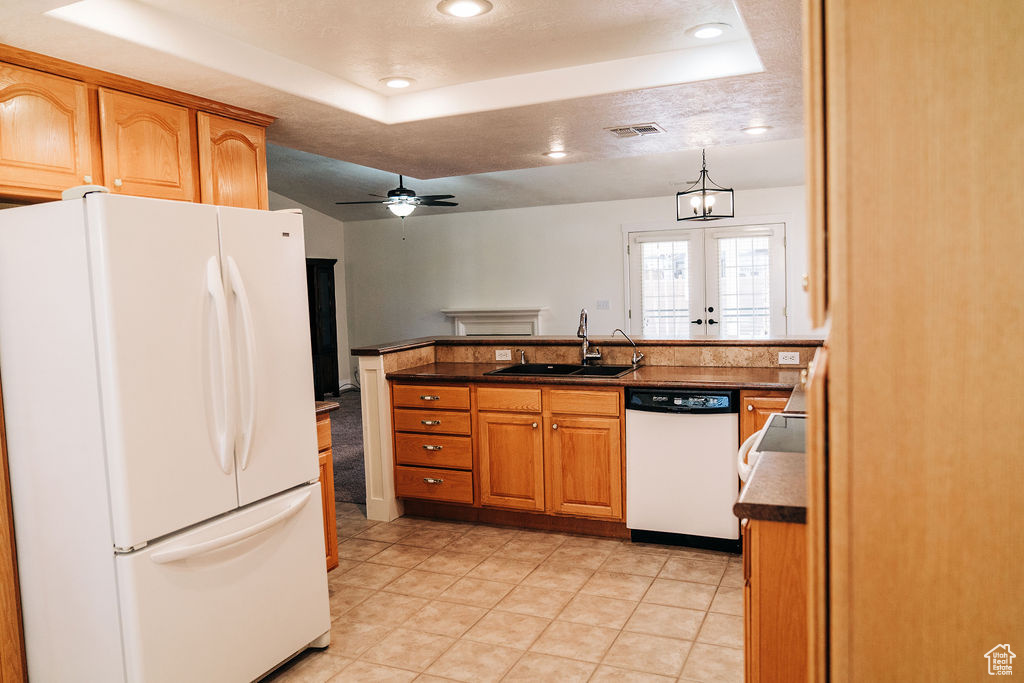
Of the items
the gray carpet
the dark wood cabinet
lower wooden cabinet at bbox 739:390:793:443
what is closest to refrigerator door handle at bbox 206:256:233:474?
lower wooden cabinet at bbox 739:390:793:443

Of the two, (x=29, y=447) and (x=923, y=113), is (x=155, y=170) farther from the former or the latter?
(x=923, y=113)

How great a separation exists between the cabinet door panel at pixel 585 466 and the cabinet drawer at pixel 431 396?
1.83 ft

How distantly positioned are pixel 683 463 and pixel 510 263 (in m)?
5.96

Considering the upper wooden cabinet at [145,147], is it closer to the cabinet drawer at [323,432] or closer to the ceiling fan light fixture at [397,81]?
the ceiling fan light fixture at [397,81]

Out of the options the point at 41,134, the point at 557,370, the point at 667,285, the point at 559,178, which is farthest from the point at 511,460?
the point at 667,285

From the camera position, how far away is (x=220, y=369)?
2293 millimetres

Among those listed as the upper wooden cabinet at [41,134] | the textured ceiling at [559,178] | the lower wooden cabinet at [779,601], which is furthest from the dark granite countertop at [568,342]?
the textured ceiling at [559,178]

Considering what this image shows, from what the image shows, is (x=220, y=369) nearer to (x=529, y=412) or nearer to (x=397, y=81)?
(x=397, y=81)

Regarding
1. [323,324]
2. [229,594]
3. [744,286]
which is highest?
[744,286]

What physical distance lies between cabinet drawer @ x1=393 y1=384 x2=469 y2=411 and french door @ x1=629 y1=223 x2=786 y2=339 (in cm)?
449

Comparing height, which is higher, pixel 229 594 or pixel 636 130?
pixel 636 130

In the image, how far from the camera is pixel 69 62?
237cm

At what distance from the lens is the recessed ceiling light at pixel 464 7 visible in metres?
2.38

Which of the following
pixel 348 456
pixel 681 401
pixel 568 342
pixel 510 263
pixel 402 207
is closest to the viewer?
pixel 681 401
